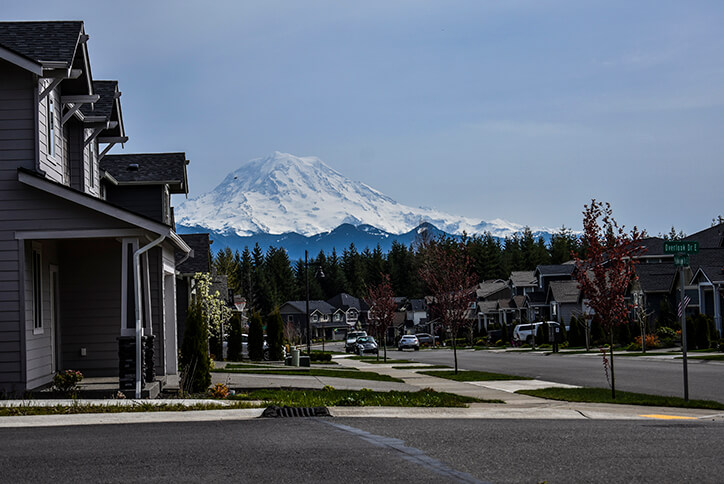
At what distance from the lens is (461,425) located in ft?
41.9

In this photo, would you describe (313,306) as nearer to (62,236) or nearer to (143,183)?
(143,183)

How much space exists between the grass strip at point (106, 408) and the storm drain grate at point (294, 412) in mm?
861

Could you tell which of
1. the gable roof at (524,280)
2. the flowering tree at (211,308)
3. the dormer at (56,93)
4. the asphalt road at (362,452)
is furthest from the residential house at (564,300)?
the asphalt road at (362,452)

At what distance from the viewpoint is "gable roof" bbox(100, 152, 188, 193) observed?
28.3 meters

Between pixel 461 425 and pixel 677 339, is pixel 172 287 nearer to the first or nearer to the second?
pixel 461 425

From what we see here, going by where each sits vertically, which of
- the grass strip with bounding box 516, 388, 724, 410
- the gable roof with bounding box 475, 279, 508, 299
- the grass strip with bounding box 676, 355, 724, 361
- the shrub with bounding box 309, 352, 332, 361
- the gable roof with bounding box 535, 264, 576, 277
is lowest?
the shrub with bounding box 309, 352, 332, 361

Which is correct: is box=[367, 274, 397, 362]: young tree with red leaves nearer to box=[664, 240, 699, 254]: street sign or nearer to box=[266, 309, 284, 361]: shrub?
box=[266, 309, 284, 361]: shrub

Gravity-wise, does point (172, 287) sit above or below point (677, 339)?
above

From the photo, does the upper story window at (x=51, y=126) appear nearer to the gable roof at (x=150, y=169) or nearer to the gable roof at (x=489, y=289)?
the gable roof at (x=150, y=169)

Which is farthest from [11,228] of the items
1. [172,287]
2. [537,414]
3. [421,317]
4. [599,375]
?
[421,317]

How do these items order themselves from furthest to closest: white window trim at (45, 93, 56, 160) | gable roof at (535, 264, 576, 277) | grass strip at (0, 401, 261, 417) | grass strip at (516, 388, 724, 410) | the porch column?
gable roof at (535, 264, 576, 277) < the porch column < white window trim at (45, 93, 56, 160) < grass strip at (516, 388, 724, 410) < grass strip at (0, 401, 261, 417)

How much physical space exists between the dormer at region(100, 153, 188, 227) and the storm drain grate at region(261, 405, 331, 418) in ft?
49.2

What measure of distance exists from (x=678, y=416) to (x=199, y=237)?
30.0 m

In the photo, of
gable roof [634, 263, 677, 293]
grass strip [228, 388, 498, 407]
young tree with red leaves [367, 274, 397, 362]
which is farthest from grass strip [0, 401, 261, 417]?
gable roof [634, 263, 677, 293]
